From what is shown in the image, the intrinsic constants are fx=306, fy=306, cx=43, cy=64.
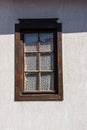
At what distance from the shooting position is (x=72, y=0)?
602 cm

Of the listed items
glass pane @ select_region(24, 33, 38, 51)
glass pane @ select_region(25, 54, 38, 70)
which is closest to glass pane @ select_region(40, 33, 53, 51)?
glass pane @ select_region(24, 33, 38, 51)

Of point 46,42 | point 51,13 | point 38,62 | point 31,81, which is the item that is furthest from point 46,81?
point 51,13

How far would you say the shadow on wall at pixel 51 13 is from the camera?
5992 millimetres

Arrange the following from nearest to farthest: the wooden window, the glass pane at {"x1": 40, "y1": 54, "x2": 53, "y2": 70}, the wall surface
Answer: the wall surface < the wooden window < the glass pane at {"x1": 40, "y1": 54, "x2": 53, "y2": 70}

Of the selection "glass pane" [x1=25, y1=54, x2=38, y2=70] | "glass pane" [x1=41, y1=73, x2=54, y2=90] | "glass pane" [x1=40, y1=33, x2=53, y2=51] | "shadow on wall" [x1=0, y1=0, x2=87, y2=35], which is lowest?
"glass pane" [x1=41, y1=73, x2=54, y2=90]

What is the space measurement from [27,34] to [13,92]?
118 centimetres

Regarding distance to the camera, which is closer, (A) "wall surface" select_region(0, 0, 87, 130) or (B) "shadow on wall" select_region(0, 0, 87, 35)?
(A) "wall surface" select_region(0, 0, 87, 130)

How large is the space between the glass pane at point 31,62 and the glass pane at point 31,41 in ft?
0.45

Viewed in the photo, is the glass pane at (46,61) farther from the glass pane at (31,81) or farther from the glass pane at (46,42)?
the glass pane at (31,81)

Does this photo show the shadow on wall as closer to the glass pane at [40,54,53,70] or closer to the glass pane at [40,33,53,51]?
the glass pane at [40,33,53,51]

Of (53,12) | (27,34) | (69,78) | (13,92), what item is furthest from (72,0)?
(13,92)

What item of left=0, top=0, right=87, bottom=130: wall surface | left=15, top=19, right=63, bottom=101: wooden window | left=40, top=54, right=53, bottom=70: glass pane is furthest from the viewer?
left=40, top=54, right=53, bottom=70: glass pane

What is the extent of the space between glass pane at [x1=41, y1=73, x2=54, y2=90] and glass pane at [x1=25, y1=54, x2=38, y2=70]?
0.77 feet

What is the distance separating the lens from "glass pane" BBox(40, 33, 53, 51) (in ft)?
19.7
